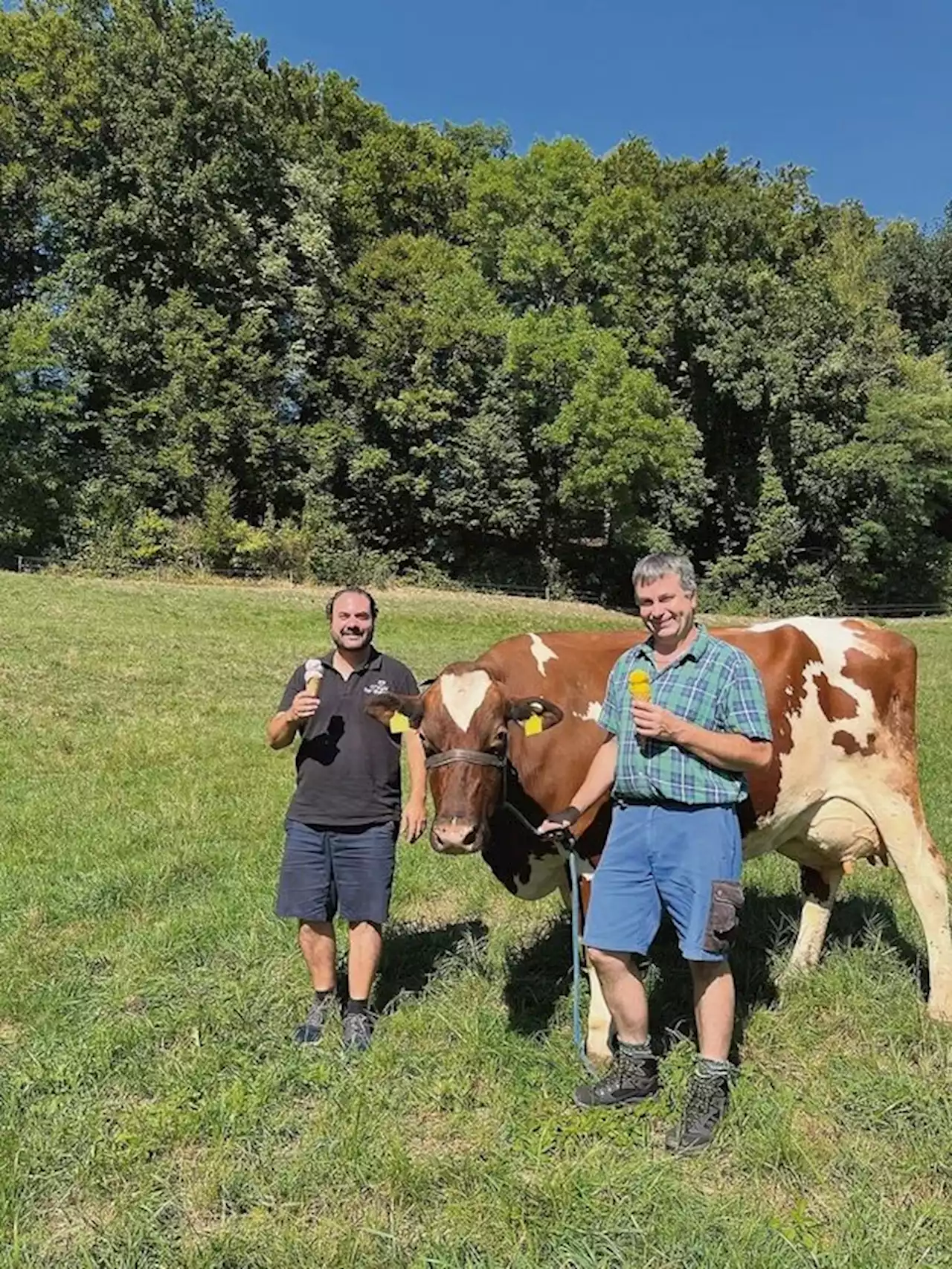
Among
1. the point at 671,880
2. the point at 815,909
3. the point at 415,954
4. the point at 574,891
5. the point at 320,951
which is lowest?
the point at 415,954

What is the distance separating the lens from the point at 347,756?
4781 millimetres

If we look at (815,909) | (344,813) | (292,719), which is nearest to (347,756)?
(344,813)

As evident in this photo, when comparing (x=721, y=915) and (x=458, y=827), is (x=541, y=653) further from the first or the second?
(x=721, y=915)

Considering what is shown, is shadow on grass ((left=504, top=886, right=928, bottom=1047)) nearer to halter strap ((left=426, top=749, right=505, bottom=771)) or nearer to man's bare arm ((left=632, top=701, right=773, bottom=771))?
halter strap ((left=426, top=749, right=505, bottom=771))

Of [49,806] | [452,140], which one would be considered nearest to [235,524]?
[452,140]

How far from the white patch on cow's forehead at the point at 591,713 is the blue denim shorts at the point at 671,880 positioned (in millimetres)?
1104

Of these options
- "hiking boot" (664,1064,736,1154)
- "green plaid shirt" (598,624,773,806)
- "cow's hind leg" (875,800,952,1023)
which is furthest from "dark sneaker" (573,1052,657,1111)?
"cow's hind leg" (875,800,952,1023)

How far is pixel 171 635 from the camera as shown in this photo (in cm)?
2017

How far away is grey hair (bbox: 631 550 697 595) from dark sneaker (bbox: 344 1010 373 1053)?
2387mm

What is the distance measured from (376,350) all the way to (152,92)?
39.2 ft

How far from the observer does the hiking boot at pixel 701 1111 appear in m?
3.73

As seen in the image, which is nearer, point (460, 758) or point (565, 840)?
point (460, 758)

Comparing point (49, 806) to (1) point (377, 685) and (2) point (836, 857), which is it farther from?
(2) point (836, 857)

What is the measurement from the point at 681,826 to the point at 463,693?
112cm
